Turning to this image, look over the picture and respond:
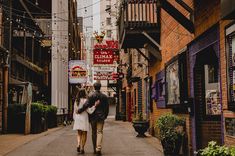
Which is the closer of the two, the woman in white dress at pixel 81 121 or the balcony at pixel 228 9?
the balcony at pixel 228 9

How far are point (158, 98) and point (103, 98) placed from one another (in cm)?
588

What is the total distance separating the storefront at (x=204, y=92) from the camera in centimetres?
1005


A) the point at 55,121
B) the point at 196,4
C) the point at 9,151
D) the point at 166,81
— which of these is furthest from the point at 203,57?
the point at 55,121

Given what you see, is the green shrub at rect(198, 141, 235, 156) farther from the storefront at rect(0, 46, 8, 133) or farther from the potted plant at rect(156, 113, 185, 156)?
the storefront at rect(0, 46, 8, 133)

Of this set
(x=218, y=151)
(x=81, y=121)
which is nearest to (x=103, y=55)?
(x=81, y=121)

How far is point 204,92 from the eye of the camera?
10.8 m

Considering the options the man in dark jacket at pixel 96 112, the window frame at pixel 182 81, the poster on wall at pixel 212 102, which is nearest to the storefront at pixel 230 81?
the poster on wall at pixel 212 102

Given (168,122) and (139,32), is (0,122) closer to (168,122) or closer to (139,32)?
(139,32)

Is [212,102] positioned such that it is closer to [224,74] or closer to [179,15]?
[224,74]

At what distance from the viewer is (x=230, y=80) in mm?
7773

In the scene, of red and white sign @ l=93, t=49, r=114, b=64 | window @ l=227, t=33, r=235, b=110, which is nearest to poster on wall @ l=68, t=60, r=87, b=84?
red and white sign @ l=93, t=49, r=114, b=64

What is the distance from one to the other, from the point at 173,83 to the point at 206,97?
107 inches

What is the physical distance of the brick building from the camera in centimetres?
796

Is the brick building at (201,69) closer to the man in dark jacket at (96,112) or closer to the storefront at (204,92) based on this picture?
the storefront at (204,92)
